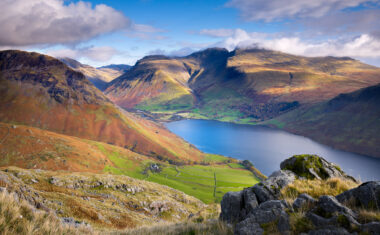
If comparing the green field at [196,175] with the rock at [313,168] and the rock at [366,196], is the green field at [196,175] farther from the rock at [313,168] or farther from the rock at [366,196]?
the rock at [366,196]

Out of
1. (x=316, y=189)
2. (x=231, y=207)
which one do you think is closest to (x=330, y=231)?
(x=316, y=189)

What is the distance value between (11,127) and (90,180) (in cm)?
10098

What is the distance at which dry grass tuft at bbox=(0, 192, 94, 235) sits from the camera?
18.9ft

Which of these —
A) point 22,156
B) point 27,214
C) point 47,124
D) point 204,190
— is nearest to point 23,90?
point 47,124

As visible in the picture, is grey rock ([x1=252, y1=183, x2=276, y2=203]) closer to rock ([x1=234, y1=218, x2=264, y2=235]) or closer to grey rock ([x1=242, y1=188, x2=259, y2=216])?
grey rock ([x1=242, y1=188, x2=259, y2=216])

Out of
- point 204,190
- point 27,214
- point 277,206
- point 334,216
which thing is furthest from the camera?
point 204,190

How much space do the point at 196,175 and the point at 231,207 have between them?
133m

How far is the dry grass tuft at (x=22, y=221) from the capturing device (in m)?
5.76

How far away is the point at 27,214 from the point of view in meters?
6.74

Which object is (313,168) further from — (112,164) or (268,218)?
(112,164)

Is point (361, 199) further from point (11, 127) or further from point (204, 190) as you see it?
point (11, 127)

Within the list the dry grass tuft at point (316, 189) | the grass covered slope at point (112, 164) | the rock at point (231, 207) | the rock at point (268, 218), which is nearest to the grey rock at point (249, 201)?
the rock at point (231, 207)

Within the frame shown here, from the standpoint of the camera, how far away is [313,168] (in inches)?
512

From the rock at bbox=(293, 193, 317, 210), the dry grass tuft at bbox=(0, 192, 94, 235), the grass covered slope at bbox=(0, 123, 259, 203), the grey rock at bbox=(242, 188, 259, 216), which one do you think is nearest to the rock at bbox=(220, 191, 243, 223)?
the grey rock at bbox=(242, 188, 259, 216)
